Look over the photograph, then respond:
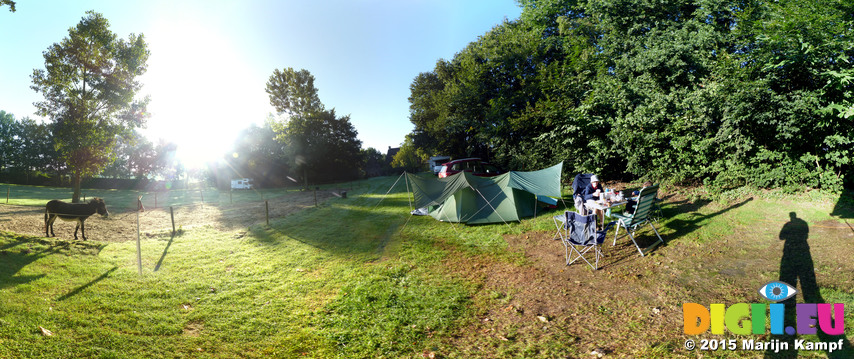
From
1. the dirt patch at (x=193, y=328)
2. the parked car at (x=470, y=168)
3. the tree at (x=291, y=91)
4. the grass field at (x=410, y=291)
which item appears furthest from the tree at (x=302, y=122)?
the dirt patch at (x=193, y=328)

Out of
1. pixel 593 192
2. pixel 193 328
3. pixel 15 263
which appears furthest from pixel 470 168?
pixel 15 263

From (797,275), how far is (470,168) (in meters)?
16.6

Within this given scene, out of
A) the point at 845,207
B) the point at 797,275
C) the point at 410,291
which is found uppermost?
the point at 845,207

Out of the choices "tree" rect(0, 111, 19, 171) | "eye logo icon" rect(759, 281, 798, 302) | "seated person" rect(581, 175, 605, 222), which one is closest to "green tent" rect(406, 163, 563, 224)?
"seated person" rect(581, 175, 605, 222)

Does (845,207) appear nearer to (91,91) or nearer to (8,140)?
(91,91)

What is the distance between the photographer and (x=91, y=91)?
13.9 metres

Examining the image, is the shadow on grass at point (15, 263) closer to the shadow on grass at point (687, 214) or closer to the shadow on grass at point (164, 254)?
the shadow on grass at point (164, 254)

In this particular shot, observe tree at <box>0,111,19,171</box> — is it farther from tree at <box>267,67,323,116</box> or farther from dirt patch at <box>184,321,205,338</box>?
dirt patch at <box>184,321,205,338</box>

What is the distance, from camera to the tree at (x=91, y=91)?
13031 millimetres

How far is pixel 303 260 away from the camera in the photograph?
6.91 metres

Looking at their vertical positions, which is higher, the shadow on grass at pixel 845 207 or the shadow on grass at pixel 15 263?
the shadow on grass at pixel 845 207

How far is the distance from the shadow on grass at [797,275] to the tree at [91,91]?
70.7 feet

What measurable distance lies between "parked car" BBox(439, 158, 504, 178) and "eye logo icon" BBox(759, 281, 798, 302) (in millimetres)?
15304

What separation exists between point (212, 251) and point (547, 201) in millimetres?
10060
